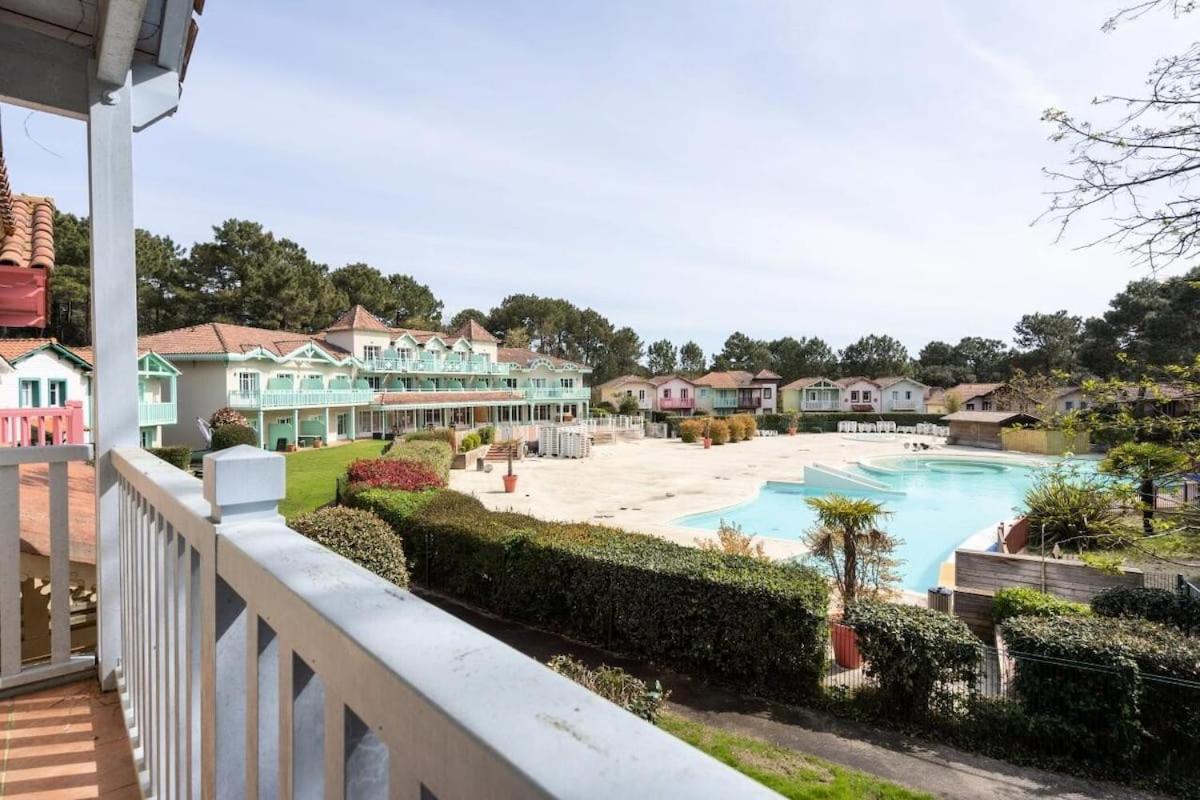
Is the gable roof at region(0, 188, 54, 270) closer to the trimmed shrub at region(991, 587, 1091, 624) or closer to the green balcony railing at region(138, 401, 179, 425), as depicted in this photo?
the trimmed shrub at region(991, 587, 1091, 624)

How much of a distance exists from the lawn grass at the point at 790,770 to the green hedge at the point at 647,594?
4.39 ft

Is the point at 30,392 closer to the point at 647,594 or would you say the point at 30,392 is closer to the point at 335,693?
the point at 647,594

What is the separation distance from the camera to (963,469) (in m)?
31.5

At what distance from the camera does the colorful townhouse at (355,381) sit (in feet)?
99.3

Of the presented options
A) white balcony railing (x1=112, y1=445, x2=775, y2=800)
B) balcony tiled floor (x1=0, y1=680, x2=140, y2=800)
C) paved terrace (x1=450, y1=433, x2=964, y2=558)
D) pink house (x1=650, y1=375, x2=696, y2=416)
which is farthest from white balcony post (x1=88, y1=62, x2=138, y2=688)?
pink house (x1=650, y1=375, x2=696, y2=416)

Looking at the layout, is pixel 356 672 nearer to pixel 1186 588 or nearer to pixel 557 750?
pixel 557 750

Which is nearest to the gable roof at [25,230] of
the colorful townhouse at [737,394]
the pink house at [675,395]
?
the pink house at [675,395]

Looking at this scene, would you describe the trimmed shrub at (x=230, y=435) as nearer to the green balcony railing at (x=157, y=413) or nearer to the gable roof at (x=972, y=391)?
the green balcony railing at (x=157, y=413)

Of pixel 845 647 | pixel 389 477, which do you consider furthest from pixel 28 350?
pixel 845 647

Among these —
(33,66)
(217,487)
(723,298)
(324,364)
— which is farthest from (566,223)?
(723,298)

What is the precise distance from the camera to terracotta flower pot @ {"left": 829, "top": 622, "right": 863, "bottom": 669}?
883 centimetres

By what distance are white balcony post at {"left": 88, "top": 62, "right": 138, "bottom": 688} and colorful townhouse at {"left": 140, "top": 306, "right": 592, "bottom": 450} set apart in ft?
98.5

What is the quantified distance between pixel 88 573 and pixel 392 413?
1519 inches

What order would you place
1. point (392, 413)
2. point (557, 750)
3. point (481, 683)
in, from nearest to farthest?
point (557, 750) < point (481, 683) < point (392, 413)
